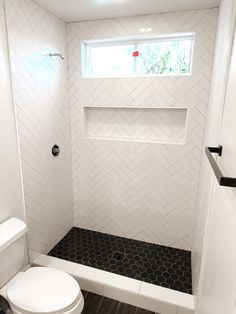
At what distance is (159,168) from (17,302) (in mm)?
1533

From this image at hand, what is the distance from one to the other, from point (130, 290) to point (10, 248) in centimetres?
97

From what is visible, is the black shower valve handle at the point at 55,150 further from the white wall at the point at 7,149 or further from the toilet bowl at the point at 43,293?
the toilet bowl at the point at 43,293

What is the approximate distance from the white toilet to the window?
1.63 metres

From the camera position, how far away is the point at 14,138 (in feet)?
5.24

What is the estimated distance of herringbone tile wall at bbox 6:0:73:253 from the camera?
1578 millimetres

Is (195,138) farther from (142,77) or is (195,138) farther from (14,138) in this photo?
(14,138)

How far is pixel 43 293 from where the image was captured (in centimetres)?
130

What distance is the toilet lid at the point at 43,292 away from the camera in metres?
1.22

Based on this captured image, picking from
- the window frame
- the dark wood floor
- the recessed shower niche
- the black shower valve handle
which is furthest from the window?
the dark wood floor

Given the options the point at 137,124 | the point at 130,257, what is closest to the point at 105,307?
the point at 130,257

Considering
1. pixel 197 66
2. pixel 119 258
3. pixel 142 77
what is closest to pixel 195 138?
pixel 197 66

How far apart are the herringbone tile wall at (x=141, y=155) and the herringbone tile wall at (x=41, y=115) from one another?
0.17 m

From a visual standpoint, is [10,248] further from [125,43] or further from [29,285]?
[125,43]

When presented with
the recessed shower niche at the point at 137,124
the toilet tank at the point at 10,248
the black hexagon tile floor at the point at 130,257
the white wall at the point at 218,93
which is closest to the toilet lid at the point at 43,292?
the toilet tank at the point at 10,248
